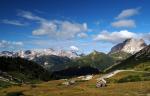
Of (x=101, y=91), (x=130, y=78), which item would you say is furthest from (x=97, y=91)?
(x=130, y=78)

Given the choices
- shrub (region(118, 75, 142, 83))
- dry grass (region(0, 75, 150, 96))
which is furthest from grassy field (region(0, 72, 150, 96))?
shrub (region(118, 75, 142, 83))

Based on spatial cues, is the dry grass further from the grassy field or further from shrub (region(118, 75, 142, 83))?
shrub (region(118, 75, 142, 83))

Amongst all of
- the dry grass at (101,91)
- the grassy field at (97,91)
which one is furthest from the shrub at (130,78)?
the dry grass at (101,91)

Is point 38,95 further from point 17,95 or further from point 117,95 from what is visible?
point 117,95

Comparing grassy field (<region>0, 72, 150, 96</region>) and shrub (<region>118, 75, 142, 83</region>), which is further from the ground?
shrub (<region>118, 75, 142, 83</region>)

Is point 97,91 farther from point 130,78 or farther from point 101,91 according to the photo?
point 130,78

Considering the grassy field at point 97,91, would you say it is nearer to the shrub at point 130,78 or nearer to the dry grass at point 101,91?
the dry grass at point 101,91

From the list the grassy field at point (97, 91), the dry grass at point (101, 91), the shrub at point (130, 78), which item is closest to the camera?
the dry grass at point (101, 91)

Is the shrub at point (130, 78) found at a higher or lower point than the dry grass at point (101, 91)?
higher

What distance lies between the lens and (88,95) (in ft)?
351

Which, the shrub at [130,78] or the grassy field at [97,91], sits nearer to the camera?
the grassy field at [97,91]

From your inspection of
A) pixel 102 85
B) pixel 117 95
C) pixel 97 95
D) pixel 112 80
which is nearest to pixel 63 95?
pixel 97 95

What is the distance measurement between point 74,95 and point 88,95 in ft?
20.2

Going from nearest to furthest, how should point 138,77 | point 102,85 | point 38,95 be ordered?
point 38,95 < point 102,85 < point 138,77
